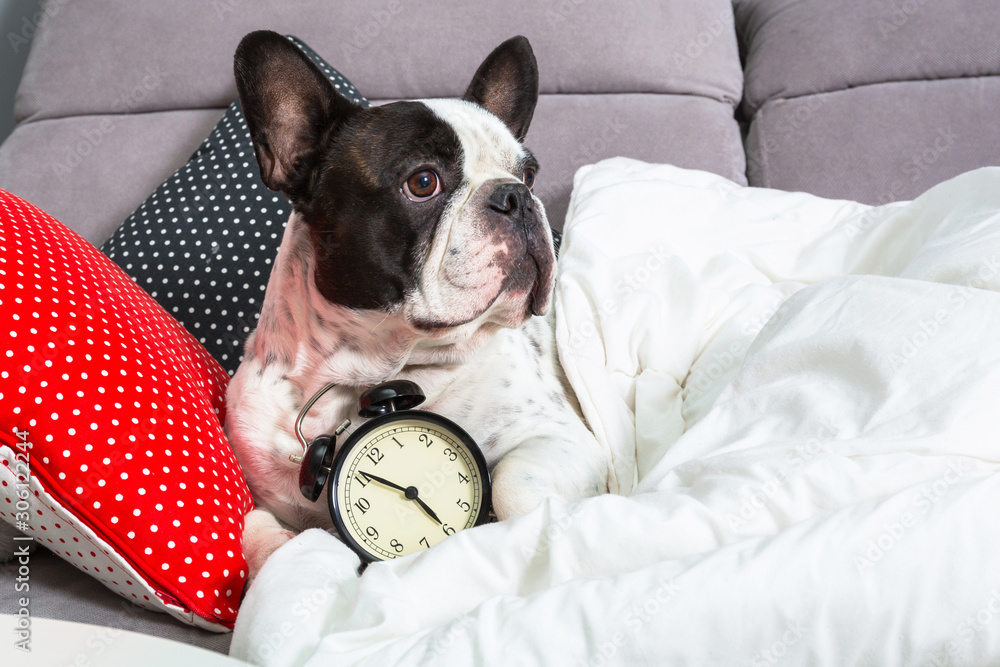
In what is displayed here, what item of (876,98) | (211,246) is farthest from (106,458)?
(876,98)

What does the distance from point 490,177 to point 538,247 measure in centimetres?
14

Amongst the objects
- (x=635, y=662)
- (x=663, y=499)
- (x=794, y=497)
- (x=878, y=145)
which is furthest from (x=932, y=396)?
(x=878, y=145)

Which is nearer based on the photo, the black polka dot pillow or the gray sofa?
Answer: the black polka dot pillow

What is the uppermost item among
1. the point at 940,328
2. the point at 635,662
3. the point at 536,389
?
the point at 940,328

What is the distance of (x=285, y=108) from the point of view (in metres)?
1.15

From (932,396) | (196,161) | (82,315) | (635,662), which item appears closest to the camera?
(635,662)

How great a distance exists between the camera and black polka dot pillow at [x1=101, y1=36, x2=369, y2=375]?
5.34 ft

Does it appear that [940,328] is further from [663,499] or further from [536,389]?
[536,389]

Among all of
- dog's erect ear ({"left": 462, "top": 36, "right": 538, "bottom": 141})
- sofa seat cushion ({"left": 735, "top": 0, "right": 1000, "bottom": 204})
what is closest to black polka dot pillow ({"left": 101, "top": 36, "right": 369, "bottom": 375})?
dog's erect ear ({"left": 462, "top": 36, "right": 538, "bottom": 141})

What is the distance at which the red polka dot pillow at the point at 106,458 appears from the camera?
0.88 meters

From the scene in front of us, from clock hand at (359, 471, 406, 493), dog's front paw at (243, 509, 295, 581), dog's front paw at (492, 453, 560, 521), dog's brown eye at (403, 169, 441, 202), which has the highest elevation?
dog's brown eye at (403, 169, 441, 202)

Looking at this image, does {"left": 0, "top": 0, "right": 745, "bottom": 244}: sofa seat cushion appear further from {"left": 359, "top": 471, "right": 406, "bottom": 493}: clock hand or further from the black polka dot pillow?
{"left": 359, "top": 471, "right": 406, "bottom": 493}: clock hand

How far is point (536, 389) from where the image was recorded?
1278 mm

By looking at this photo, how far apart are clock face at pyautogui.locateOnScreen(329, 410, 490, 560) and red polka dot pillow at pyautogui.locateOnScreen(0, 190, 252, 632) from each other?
0.55 feet
